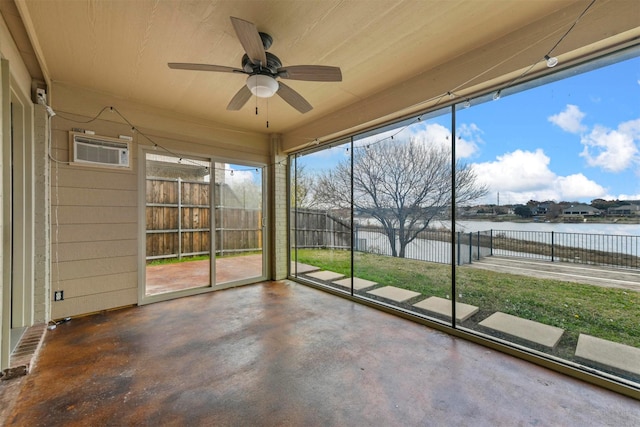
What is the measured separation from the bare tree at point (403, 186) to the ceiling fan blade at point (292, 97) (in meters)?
1.43

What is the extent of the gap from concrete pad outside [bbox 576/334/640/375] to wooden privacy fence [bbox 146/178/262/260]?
4.54m

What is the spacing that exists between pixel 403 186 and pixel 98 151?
3.90m

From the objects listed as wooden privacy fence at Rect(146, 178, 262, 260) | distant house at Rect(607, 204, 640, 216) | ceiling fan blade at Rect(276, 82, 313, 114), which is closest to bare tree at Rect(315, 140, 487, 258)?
distant house at Rect(607, 204, 640, 216)

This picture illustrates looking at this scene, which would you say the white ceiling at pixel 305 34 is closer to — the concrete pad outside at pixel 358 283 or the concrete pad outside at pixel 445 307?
the concrete pad outside at pixel 445 307

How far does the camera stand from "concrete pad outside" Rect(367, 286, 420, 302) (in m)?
3.54

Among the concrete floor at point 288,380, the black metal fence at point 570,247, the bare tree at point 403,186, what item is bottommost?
the concrete floor at point 288,380

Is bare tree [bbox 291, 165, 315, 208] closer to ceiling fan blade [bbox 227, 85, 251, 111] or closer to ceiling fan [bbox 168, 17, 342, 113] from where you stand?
ceiling fan blade [bbox 227, 85, 251, 111]

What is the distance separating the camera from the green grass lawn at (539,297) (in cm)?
211

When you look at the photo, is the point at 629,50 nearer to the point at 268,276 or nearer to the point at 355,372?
the point at 355,372

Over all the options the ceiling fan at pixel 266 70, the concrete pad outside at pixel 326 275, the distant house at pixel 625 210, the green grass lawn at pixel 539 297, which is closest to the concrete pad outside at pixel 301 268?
the concrete pad outside at pixel 326 275

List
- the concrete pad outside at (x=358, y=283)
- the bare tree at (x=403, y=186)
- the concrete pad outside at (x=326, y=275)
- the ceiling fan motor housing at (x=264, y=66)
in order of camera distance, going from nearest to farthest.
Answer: the ceiling fan motor housing at (x=264, y=66) < the bare tree at (x=403, y=186) < the concrete pad outside at (x=358, y=283) < the concrete pad outside at (x=326, y=275)

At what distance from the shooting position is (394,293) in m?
3.71

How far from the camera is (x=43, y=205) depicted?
116 inches

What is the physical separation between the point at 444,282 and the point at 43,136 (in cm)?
478
